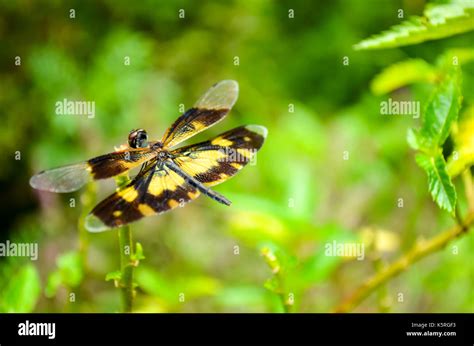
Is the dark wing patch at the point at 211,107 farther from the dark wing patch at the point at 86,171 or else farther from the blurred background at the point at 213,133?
the blurred background at the point at 213,133

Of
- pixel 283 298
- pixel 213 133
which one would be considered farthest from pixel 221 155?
pixel 213 133

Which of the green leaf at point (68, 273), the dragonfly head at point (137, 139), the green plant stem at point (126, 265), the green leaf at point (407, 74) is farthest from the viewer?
the green leaf at point (407, 74)

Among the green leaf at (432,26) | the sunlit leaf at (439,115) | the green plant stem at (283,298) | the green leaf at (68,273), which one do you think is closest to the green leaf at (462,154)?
the sunlit leaf at (439,115)

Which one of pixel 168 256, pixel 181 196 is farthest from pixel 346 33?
pixel 181 196

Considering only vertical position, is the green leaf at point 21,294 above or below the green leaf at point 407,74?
below

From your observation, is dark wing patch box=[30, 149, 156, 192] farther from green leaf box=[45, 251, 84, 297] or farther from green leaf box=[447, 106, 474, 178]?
green leaf box=[447, 106, 474, 178]
